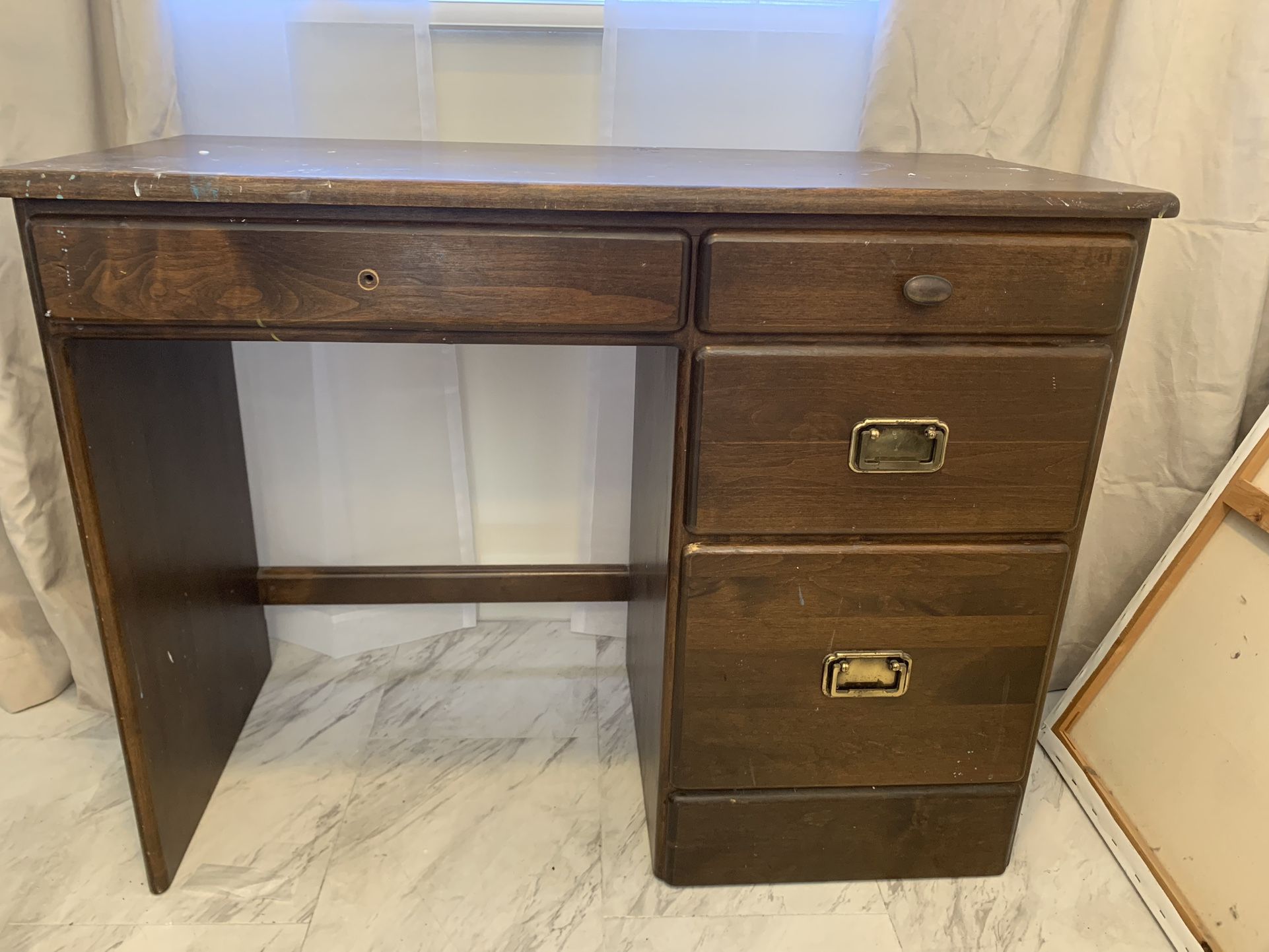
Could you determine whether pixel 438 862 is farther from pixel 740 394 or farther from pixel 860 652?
pixel 740 394

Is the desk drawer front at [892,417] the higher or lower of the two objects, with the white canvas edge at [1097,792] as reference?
higher

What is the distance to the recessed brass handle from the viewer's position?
0.79 meters

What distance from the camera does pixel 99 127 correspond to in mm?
1113

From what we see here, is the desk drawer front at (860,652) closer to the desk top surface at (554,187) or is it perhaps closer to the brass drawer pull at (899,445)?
the brass drawer pull at (899,445)

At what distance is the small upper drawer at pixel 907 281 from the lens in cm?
78

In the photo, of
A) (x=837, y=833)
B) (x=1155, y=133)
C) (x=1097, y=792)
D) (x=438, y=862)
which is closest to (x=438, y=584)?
(x=438, y=862)

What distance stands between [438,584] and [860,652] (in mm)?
688

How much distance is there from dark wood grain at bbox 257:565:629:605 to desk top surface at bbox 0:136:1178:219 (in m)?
0.64

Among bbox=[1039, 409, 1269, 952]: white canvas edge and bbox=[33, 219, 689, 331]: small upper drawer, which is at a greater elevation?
bbox=[33, 219, 689, 331]: small upper drawer

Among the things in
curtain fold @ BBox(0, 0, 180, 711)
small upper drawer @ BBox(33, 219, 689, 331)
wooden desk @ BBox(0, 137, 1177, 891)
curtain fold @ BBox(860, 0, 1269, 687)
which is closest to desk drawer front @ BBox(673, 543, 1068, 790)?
wooden desk @ BBox(0, 137, 1177, 891)

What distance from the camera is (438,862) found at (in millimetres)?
1066

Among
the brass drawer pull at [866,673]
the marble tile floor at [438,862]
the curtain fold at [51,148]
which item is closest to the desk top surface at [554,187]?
the curtain fold at [51,148]

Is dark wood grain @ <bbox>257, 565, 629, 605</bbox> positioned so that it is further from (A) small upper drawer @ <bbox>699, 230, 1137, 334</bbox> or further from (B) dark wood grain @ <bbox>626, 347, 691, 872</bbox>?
(A) small upper drawer @ <bbox>699, 230, 1137, 334</bbox>

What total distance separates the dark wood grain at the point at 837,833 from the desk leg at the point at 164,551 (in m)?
0.57
